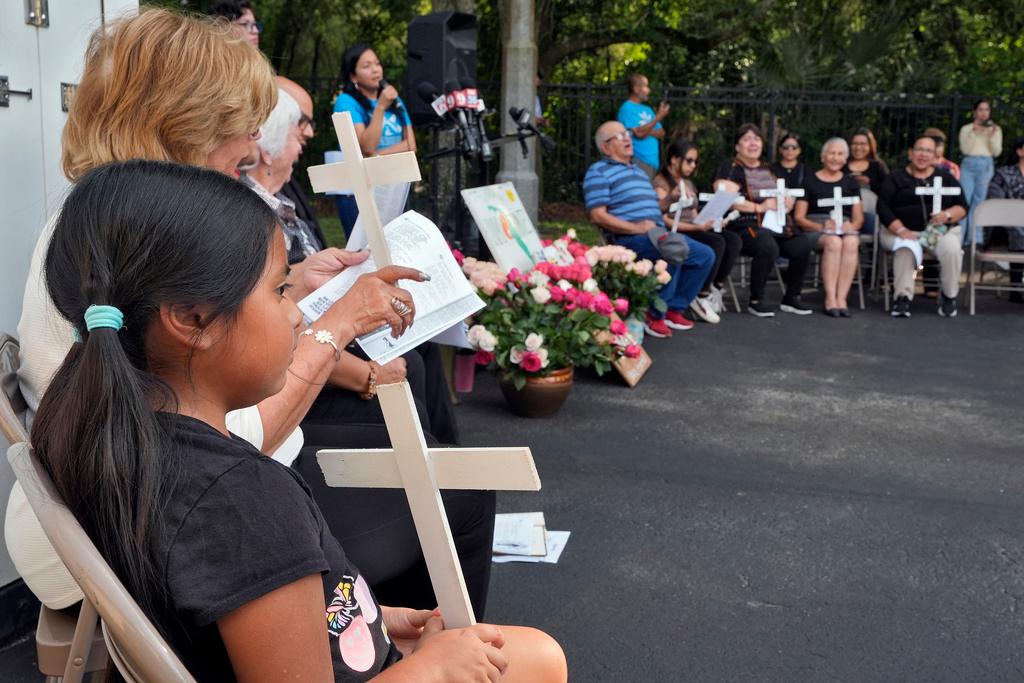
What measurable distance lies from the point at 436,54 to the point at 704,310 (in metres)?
2.87

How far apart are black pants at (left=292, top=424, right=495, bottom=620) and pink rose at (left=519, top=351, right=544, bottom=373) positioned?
2.46 metres

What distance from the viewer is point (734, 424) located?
5.52 m

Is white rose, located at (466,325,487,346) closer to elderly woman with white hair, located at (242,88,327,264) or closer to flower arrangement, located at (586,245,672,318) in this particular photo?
flower arrangement, located at (586,245,672,318)

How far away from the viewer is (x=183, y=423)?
53.4 inches

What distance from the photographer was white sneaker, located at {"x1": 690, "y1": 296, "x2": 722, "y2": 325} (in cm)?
841

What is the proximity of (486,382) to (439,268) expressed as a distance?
11.5 feet

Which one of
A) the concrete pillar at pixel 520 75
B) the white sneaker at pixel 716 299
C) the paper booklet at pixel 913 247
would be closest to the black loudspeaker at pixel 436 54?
the concrete pillar at pixel 520 75

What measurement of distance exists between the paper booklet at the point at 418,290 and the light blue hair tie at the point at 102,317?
1.33m

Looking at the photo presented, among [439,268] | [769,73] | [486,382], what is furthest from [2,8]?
[769,73]

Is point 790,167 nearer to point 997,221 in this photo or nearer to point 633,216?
point 997,221

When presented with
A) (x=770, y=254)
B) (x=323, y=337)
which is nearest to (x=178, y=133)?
(x=323, y=337)

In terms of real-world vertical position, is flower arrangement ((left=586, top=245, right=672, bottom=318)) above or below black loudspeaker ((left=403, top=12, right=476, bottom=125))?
below

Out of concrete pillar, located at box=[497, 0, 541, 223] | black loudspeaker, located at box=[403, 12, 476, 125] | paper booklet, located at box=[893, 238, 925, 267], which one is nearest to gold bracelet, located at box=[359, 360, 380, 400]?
black loudspeaker, located at box=[403, 12, 476, 125]

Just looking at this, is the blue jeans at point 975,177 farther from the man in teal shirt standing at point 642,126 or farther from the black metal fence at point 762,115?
the man in teal shirt standing at point 642,126
